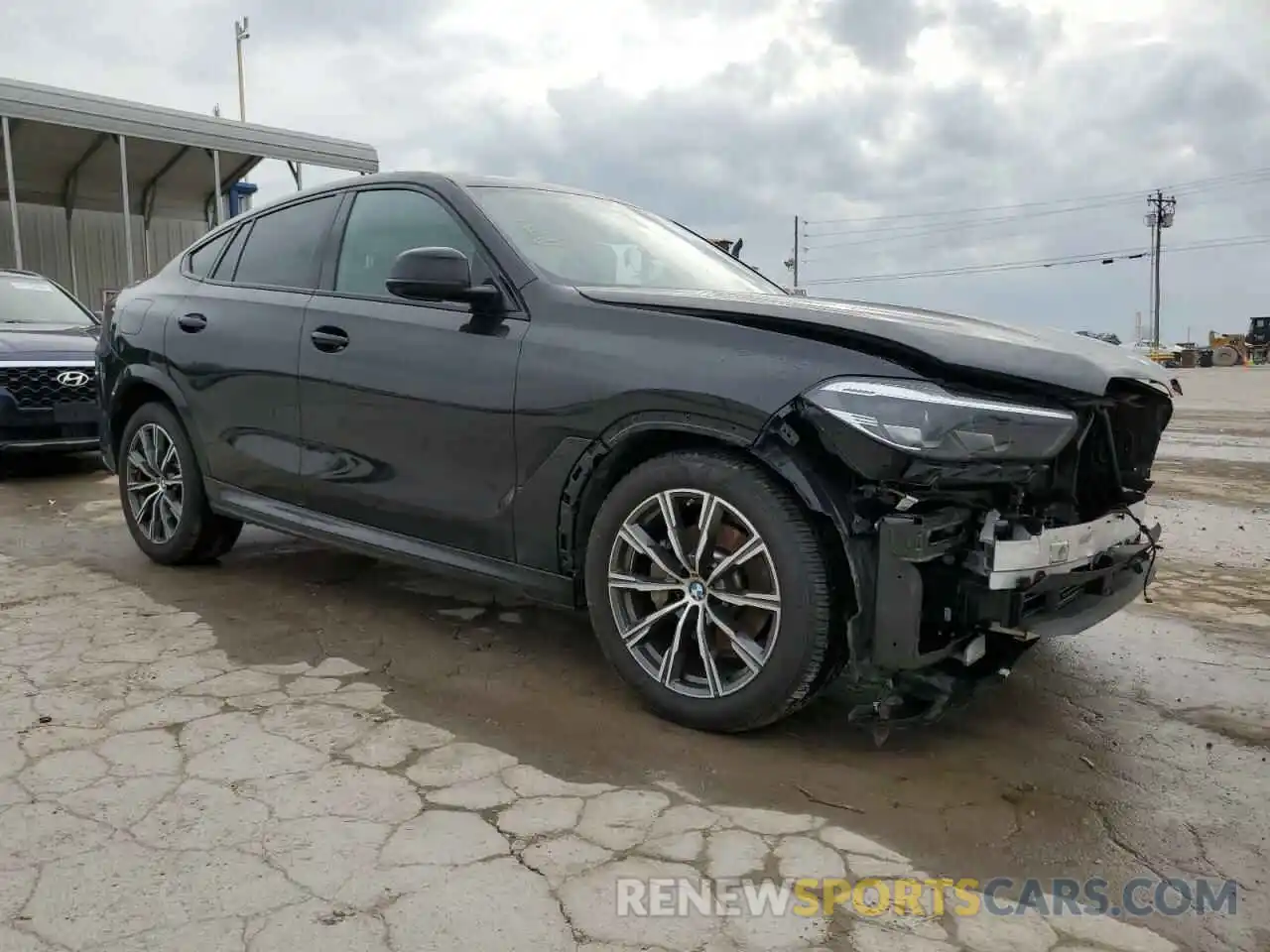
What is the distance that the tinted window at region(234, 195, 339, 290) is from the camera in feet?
13.3

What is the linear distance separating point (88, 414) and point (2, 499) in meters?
0.90

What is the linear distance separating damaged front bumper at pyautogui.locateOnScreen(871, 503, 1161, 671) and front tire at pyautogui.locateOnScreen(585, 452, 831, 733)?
184 mm

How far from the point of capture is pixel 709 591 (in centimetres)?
279

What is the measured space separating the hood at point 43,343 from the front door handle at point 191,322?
335 centimetres

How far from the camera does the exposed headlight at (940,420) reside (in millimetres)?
2438

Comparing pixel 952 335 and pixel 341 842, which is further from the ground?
pixel 952 335

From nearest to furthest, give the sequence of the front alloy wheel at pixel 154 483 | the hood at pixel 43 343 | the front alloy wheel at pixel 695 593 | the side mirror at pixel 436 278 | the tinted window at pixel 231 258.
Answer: the front alloy wheel at pixel 695 593, the side mirror at pixel 436 278, the tinted window at pixel 231 258, the front alloy wheel at pixel 154 483, the hood at pixel 43 343

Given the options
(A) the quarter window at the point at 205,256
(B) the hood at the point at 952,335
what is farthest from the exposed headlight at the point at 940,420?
(A) the quarter window at the point at 205,256

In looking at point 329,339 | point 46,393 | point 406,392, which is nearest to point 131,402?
point 329,339

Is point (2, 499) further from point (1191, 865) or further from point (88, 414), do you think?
point (1191, 865)

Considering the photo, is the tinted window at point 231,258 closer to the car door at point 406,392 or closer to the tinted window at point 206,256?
the tinted window at point 206,256

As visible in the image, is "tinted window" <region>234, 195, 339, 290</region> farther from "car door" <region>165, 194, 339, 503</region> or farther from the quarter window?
the quarter window

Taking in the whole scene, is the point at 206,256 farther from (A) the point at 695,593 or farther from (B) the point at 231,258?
(A) the point at 695,593

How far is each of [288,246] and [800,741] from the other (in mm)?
2922
